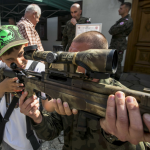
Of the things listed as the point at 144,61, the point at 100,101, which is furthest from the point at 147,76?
the point at 100,101

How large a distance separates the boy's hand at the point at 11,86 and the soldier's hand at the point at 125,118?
3.38ft

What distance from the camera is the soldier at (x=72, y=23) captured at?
3.70m

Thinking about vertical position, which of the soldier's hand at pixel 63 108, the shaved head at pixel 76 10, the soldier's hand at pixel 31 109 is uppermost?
the shaved head at pixel 76 10

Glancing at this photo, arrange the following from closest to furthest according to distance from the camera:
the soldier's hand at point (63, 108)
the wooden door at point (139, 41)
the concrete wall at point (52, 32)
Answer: the soldier's hand at point (63, 108)
the wooden door at point (139, 41)
the concrete wall at point (52, 32)

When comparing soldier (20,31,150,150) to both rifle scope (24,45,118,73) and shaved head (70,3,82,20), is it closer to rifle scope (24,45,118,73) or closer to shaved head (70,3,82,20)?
rifle scope (24,45,118,73)

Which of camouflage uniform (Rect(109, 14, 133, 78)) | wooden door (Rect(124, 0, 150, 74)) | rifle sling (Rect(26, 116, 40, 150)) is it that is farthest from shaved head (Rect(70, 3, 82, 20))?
rifle sling (Rect(26, 116, 40, 150))

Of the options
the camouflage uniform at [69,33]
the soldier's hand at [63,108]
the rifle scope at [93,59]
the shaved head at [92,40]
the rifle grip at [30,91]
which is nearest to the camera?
the rifle scope at [93,59]

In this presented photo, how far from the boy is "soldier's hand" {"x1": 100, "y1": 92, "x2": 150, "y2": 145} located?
3.40 ft

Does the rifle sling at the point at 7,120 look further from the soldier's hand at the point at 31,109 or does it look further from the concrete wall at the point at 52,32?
the concrete wall at the point at 52,32

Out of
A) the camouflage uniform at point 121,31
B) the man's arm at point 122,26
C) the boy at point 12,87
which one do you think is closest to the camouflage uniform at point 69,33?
the camouflage uniform at point 121,31

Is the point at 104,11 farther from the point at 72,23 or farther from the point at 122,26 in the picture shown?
the point at 72,23

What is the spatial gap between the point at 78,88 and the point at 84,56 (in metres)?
0.25

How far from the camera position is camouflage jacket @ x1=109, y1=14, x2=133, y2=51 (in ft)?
12.6

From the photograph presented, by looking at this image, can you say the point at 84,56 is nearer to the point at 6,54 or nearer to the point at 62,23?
the point at 6,54
